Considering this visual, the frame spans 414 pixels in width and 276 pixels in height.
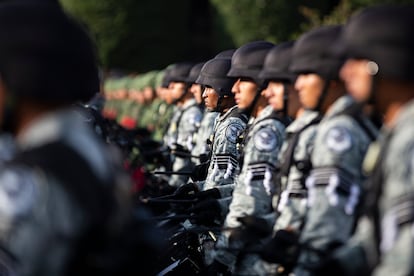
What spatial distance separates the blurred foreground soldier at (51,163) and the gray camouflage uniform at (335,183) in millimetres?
1154

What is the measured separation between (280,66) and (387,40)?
1581 millimetres

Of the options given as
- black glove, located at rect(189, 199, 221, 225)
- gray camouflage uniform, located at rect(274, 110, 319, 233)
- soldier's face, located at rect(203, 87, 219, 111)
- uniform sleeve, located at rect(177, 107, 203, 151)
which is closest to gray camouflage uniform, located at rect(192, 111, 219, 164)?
uniform sleeve, located at rect(177, 107, 203, 151)

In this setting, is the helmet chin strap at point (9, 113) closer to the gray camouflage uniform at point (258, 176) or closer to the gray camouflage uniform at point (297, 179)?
the gray camouflage uniform at point (297, 179)

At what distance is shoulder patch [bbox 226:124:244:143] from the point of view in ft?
25.8

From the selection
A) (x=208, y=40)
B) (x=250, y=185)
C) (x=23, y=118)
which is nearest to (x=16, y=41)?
(x=23, y=118)

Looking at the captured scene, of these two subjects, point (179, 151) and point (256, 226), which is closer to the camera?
point (256, 226)

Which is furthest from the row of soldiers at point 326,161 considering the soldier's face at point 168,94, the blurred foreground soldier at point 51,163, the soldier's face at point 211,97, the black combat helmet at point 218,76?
the soldier's face at point 168,94

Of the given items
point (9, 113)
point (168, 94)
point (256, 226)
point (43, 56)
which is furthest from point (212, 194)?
point (168, 94)

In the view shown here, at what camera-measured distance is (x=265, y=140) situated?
577 cm

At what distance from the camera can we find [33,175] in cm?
347

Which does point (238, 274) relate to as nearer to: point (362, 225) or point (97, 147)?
point (362, 225)

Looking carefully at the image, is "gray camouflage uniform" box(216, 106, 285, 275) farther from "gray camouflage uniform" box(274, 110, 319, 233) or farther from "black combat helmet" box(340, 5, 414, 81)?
"black combat helmet" box(340, 5, 414, 81)

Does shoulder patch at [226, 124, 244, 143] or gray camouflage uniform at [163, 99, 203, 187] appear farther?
gray camouflage uniform at [163, 99, 203, 187]

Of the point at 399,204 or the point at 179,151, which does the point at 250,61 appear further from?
the point at 179,151
